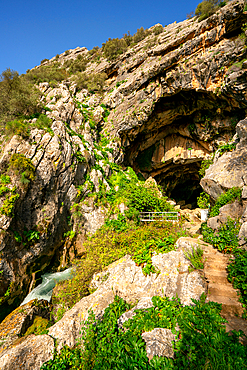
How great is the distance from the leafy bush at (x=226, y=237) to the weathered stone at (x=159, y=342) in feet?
11.5

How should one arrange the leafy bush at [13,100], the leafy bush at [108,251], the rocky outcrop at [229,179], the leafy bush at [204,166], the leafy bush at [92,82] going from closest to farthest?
the leafy bush at [108,251] → the rocky outcrop at [229,179] → the leafy bush at [13,100] → the leafy bush at [204,166] → the leafy bush at [92,82]

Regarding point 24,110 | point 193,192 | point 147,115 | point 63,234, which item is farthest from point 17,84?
point 193,192

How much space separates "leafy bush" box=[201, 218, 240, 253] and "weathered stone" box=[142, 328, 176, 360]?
3505mm

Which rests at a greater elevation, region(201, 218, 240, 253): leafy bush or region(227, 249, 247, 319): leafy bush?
region(201, 218, 240, 253): leafy bush

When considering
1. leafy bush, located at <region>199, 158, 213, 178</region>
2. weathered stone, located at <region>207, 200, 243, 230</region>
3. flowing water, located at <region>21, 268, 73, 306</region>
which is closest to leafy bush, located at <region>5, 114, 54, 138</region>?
flowing water, located at <region>21, 268, 73, 306</region>

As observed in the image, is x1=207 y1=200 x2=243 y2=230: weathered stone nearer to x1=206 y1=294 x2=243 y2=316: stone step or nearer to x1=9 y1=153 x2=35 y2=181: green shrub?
x1=206 y1=294 x2=243 y2=316: stone step

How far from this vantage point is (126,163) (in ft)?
65.3

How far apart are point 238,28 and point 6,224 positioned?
21524mm

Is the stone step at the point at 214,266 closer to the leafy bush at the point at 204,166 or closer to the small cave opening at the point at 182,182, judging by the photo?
the leafy bush at the point at 204,166

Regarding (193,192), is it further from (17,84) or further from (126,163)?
(17,84)

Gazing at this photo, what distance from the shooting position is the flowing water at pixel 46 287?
8602 mm

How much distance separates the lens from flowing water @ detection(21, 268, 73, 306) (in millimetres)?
8602

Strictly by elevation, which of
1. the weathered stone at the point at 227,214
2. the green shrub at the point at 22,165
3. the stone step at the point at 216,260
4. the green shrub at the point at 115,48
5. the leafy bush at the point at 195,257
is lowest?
the stone step at the point at 216,260

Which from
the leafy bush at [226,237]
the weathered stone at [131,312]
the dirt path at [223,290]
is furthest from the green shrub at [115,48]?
the weathered stone at [131,312]
